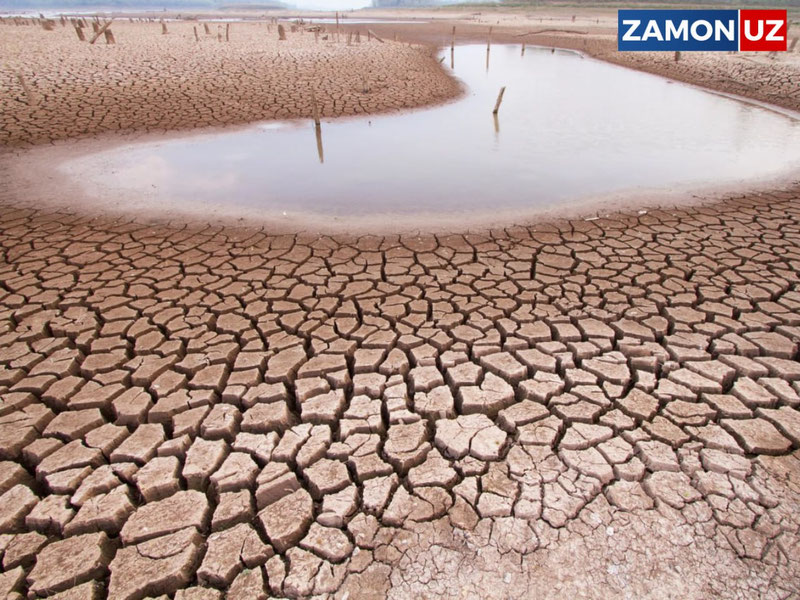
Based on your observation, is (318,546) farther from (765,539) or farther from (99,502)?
(765,539)

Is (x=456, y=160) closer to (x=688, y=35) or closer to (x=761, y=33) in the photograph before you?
(x=688, y=35)

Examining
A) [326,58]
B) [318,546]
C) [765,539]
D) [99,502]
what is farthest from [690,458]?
[326,58]

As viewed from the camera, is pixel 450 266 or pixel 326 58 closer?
pixel 450 266

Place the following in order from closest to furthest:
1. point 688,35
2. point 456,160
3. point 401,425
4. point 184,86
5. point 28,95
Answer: point 401,425
point 456,160
point 28,95
point 184,86
point 688,35

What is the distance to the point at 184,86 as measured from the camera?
11164 mm

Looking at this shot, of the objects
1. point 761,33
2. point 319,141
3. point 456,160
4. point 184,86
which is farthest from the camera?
point 761,33

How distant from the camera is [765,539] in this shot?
204cm

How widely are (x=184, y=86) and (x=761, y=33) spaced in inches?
1051

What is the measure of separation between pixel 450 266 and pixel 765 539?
288 cm

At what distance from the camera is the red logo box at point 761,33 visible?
19.6 m

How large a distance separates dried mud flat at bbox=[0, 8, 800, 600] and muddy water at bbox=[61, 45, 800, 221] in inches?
74.7

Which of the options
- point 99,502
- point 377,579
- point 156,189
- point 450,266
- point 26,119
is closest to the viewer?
point 377,579

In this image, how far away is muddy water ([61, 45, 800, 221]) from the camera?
6195 millimetres

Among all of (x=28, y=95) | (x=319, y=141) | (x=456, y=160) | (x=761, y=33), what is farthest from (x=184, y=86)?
(x=761, y=33)
